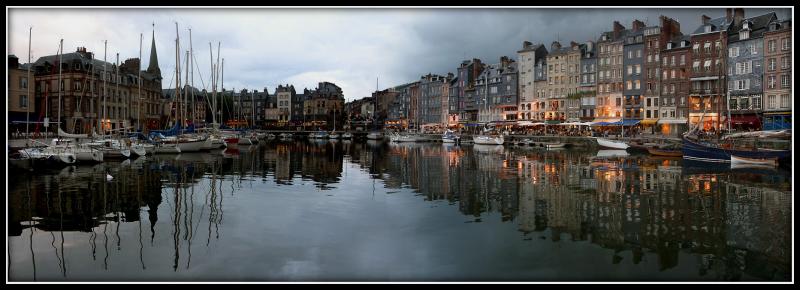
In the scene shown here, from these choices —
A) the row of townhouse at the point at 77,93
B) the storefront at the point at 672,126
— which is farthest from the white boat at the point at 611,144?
the row of townhouse at the point at 77,93

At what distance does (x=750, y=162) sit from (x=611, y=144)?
27006 mm

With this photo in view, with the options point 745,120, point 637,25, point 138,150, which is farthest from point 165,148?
point 637,25

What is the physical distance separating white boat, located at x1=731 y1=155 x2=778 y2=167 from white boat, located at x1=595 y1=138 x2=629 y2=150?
903 inches

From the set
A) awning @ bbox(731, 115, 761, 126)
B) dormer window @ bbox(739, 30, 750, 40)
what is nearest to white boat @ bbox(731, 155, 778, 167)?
awning @ bbox(731, 115, 761, 126)

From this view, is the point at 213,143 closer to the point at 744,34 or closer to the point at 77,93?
the point at 77,93

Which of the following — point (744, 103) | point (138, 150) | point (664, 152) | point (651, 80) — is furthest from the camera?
point (651, 80)

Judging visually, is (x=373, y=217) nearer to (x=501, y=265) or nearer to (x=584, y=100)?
(x=501, y=265)

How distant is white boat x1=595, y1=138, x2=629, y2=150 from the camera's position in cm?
6660

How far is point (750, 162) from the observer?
4191 cm

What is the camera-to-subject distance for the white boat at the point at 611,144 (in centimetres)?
6660

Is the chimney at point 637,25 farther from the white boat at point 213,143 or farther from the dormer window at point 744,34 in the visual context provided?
the white boat at point 213,143

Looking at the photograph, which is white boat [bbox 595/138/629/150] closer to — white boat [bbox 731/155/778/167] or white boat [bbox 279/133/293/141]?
white boat [bbox 731/155/778/167]

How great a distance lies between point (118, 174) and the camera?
33375 millimetres
